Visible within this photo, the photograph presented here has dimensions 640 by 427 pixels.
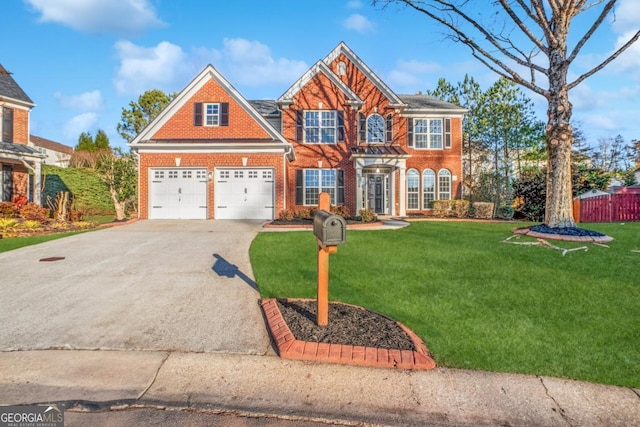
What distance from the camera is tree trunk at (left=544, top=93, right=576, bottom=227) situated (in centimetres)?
942

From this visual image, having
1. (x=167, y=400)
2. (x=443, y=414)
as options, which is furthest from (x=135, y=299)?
(x=443, y=414)

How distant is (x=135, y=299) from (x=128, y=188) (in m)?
14.3

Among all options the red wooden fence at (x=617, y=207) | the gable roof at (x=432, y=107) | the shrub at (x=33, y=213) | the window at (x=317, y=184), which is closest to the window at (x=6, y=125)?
the shrub at (x=33, y=213)

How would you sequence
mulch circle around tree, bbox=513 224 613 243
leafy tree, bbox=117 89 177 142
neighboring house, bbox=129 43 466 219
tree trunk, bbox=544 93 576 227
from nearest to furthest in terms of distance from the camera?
mulch circle around tree, bbox=513 224 613 243 → tree trunk, bbox=544 93 576 227 → neighboring house, bbox=129 43 466 219 → leafy tree, bbox=117 89 177 142

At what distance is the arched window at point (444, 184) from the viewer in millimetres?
20469

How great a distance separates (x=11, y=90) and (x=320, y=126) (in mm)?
18247

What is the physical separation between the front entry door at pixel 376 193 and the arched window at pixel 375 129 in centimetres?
201

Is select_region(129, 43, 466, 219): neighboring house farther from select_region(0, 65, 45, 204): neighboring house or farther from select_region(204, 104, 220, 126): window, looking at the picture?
select_region(0, 65, 45, 204): neighboring house

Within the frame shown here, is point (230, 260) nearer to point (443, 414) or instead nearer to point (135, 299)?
point (135, 299)

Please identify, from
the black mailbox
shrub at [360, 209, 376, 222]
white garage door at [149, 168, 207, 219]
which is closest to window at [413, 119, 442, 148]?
shrub at [360, 209, 376, 222]

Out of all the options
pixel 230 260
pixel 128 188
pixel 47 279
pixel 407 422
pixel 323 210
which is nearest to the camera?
pixel 407 422

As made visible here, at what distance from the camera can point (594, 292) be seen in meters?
4.96

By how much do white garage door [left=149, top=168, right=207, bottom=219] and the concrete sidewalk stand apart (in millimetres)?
13277

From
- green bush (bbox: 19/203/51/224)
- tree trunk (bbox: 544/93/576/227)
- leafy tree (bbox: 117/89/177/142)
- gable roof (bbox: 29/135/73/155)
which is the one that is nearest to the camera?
tree trunk (bbox: 544/93/576/227)
